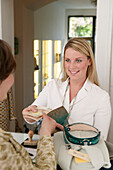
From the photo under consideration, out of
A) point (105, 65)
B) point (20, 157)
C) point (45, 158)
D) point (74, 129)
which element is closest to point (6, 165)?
point (20, 157)

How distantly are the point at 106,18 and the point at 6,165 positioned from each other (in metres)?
2.01

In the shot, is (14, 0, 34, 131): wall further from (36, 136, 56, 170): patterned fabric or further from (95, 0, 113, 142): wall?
(36, 136, 56, 170): patterned fabric

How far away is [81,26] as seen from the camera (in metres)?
10.1

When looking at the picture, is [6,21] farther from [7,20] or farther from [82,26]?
[82,26]

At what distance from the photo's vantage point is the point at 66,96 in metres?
2.18

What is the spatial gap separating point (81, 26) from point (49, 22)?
3330mm

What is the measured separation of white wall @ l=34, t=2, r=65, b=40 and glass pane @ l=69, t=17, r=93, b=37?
0.89 metres

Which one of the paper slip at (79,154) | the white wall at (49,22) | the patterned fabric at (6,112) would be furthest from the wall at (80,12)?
the paper slip at (79,154)

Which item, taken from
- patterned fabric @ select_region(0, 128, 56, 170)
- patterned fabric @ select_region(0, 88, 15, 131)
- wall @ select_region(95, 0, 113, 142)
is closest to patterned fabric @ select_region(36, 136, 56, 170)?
patterned fabric @ select_region(0, 128, 56, 170)

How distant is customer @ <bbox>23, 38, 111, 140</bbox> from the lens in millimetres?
2032

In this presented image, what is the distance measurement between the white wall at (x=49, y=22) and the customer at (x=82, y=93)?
375cm

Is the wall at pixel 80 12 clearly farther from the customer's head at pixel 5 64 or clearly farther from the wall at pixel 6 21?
the customer's head at pixel 5 64

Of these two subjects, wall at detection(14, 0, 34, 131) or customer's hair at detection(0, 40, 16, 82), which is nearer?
customer's hair at detection(0, 40, 16, 82)

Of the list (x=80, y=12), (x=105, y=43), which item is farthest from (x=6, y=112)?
(x=80, y=12)
